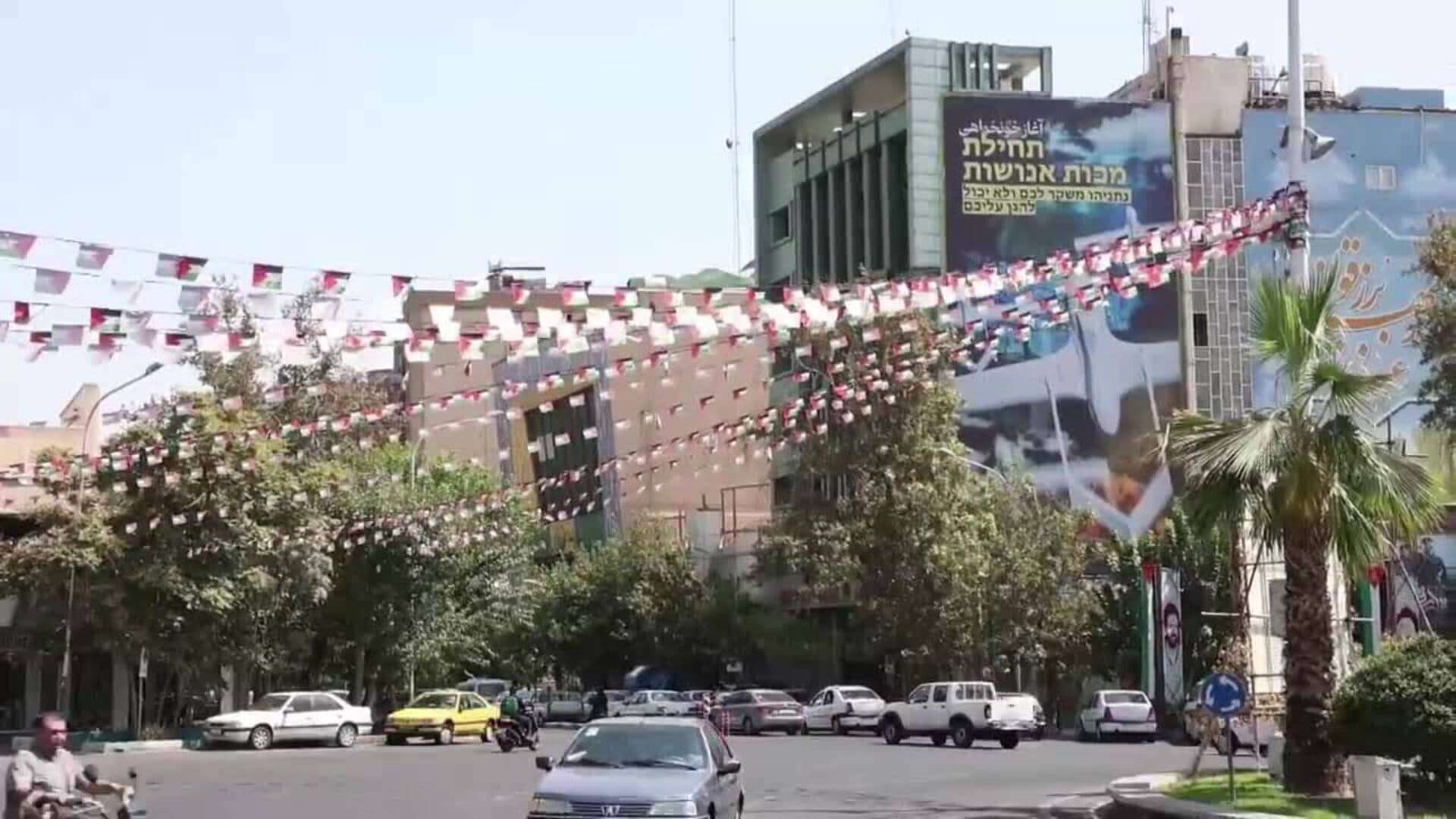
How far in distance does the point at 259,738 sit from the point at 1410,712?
109ft

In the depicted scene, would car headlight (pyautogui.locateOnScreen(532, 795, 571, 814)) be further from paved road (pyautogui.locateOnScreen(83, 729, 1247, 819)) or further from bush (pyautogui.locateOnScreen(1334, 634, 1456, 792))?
bush (pyautogui.locateOnScreen(1334, 634, 1456, 792))

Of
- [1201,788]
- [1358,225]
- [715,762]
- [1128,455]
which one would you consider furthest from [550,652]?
[715,762]

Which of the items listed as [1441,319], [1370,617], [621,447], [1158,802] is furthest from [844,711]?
[1158,802]

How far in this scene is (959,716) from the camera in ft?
150

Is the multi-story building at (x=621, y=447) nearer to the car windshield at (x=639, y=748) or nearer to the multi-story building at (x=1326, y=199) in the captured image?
the multi-story building at (x=1326, y=199)

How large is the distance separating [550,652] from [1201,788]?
179ft

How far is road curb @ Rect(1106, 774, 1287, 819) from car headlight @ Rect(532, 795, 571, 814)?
24.3 feet

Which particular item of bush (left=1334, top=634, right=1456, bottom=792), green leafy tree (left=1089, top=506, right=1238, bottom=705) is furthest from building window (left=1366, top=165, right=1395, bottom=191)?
bush (left=1334, top=634, right=1456, bottom=792)

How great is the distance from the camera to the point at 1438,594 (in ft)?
212

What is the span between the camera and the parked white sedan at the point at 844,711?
55969mm

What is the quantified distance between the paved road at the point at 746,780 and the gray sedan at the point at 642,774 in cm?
446

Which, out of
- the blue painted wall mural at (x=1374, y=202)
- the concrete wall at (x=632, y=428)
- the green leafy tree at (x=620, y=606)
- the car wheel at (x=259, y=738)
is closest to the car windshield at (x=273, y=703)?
the car wheel at (x=259, y=738)

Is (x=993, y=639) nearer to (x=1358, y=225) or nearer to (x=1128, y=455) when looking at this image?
(x=1128, y=455)

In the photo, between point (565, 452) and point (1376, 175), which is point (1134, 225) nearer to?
point (1376, 175)
